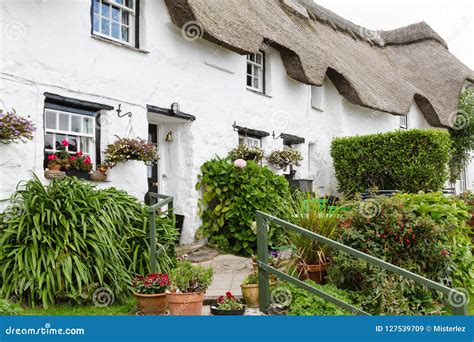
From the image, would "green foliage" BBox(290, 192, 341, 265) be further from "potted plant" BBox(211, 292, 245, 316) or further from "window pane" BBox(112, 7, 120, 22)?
"window pane" BBox(112, 7, 120, 22)

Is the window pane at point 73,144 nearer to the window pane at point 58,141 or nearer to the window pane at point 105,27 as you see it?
the window pane at point 58,141

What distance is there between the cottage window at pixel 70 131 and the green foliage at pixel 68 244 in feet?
2.89

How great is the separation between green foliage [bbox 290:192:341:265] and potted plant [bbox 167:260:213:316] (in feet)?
4.14

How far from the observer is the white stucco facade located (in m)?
6.27

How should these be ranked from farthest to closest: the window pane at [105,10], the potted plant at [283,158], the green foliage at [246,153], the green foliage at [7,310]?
the potted plant at [283,158] < the green foliage at [246,153] < the window pane at [105,10] < the green foliage at [7,310]

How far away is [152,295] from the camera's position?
498 cm

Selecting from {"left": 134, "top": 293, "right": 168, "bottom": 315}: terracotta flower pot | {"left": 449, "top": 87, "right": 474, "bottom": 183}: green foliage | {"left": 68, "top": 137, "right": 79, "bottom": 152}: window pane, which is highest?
{"left": 449, "top": 87, "right": 474, "bottom": 183}: green foliage

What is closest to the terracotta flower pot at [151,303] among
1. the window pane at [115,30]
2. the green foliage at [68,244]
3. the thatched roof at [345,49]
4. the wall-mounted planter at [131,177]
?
the green foliage at [68,244]

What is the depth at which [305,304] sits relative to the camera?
15.9 ft

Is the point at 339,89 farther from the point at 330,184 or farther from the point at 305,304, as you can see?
the point at 305,304

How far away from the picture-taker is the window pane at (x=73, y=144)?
700 centimetres

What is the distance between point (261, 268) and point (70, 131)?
3555 mm

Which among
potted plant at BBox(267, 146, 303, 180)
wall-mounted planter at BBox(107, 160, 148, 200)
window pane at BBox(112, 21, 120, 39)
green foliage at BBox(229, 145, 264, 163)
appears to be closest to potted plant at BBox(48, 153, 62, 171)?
wall-mounted planter at BBox(107, 160, 148, 200)

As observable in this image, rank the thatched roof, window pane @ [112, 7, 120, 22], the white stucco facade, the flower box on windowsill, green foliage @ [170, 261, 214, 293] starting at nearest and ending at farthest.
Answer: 1. green foliage @ [170, 261, 214, 293]
2. the white stucco facade
3. the flower box on windowsill
4. window pane @ [112, 7, 120, 22]
5. the thatched roof
